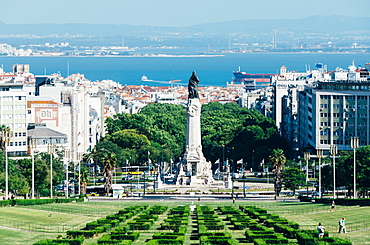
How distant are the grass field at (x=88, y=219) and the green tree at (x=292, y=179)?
23.5 meters

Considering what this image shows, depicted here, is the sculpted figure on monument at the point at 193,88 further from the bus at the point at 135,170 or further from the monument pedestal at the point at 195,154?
the bus at the point at 135,170

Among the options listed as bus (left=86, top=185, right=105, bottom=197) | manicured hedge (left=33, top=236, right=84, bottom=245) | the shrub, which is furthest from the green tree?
manicured hedge (left=33, top=236, right=84, bottom=245)

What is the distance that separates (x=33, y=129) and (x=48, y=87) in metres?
25.3

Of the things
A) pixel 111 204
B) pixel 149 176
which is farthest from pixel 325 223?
pixel 149 176

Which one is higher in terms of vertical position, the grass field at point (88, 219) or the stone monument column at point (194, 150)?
the stone monument column at point (194, 150)

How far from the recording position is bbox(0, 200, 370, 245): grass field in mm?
62500

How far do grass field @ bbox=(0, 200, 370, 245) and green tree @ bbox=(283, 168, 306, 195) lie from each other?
77.1 feet

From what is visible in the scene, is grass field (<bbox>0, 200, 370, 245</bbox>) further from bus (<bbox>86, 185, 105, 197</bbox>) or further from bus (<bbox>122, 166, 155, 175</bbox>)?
bus (<bbox>122, 166, 155, 175</bbox>)

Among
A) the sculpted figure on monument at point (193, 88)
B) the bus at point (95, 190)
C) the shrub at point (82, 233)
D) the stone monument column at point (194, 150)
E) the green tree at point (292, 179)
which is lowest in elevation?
the shrub at point (82, 233)

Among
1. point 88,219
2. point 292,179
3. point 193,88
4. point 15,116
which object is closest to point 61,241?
point 88,219

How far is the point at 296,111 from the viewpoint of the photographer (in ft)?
603

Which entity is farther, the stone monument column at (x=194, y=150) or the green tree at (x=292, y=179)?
the stone monument column at (x=194, y=150)

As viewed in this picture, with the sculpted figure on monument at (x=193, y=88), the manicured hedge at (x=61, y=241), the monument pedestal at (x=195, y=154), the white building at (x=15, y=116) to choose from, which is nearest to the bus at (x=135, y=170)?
the monument pedestal at (x=195, y=154)

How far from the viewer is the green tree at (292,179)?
119812mm
